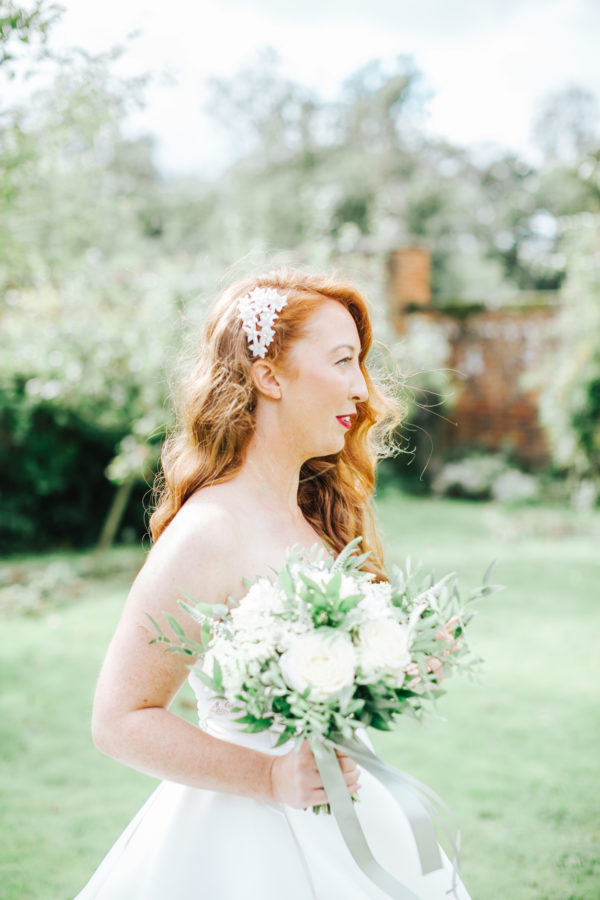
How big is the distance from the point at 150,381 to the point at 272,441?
228 inches

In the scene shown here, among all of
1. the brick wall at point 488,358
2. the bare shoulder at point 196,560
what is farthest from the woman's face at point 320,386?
the brick wall at point 488,358

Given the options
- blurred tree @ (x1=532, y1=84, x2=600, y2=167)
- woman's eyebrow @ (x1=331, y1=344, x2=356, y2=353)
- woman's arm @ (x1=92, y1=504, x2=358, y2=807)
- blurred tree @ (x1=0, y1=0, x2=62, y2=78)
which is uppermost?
blurred tree @ (x1=532, y1=84, x2=600, y2=167)

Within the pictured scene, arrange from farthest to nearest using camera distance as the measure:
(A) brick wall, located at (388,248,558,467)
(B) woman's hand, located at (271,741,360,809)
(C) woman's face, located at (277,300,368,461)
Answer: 1. (A) brick wall, located at (388,248,558,467)
2. (C) woman's face, located at (277,300,368,461)
3. (B) woman's hand, located at (271,741,360,809)

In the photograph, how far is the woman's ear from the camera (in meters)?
1.84

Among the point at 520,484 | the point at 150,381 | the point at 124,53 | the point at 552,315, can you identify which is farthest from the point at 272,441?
the point at 552,315

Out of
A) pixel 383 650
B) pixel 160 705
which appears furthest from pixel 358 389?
pixel 160 705

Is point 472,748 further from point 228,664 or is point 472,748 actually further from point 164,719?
point 228,664

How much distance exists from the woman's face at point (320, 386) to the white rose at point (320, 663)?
62 cm

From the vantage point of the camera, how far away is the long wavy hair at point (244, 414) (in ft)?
6.15

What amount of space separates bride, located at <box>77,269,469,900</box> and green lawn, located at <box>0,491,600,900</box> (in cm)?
126

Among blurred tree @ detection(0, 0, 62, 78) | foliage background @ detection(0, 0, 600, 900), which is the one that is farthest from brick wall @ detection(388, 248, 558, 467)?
blurred tree @ detection(0, 0, 62, 78)

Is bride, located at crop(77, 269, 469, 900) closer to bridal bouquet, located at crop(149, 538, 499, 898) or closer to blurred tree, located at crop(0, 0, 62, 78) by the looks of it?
bridal bouquet, located at crop(149, 538, 499, 898)

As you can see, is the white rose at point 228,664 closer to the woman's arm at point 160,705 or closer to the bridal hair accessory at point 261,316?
the woman's arm at point 160,705

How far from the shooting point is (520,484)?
1134 cm
